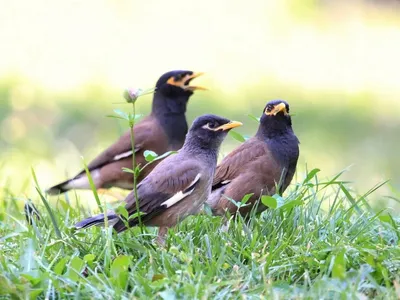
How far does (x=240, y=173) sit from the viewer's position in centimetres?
615

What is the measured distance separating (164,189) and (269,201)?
663 mm

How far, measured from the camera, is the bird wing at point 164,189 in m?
5.50

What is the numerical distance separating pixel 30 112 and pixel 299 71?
436 cm

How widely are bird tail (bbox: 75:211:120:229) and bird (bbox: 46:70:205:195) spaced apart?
7.71 ft

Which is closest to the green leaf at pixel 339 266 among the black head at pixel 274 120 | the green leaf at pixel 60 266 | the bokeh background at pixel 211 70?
the green leaf at pixel 60 266

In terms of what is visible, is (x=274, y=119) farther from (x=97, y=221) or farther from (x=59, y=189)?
(x=59, y=189)

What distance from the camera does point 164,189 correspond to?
219 inches

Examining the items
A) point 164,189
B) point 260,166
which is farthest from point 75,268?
point 260,166

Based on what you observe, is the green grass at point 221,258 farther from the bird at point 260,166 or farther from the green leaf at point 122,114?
the green leaf at point 122,114

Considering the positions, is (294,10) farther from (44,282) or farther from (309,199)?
(44,282)

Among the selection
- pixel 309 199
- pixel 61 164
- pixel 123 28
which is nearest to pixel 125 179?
pixel 61 164

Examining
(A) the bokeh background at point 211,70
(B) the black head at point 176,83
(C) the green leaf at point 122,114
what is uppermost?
(C) the green leaf at point 122,114

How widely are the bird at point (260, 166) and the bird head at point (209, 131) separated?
0.35 meters

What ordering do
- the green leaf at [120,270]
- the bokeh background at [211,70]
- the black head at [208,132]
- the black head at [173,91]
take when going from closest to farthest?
the green leaf at [120,270]
the black head at [208,132]
the black head at [173,91]
the bokeh background at [211,70]
